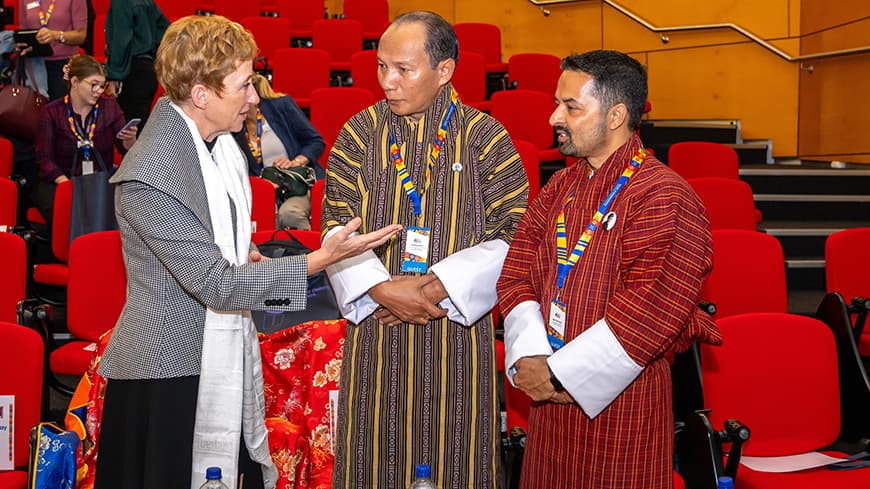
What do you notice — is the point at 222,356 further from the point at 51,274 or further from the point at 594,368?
the point at 51,274

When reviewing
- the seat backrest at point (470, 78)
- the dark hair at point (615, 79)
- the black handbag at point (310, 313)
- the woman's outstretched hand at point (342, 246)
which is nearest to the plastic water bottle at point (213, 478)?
the woman's outstretched hand at point (342, 246)

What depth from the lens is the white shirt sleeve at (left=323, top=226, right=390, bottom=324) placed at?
2.41 m

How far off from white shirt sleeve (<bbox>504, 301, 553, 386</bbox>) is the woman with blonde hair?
0.38 meters

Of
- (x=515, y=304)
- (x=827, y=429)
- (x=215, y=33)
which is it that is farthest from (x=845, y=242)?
(x=215, y=33)

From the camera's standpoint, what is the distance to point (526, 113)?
6.39 metres

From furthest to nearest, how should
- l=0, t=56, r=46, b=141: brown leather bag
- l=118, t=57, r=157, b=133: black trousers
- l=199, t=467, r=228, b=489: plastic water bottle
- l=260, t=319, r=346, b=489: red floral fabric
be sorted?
l=118, t=57, r=157, b=133: black trousers < l=0, t=56, r=46, b=141: brown leather bag < l=260, t=319, r=346, b=489: red floral fabric < l=199, t=467, r=228, b=489: plastic water bottle

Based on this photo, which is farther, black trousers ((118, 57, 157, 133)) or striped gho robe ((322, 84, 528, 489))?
black trousers ((118, 57, 157, 133))

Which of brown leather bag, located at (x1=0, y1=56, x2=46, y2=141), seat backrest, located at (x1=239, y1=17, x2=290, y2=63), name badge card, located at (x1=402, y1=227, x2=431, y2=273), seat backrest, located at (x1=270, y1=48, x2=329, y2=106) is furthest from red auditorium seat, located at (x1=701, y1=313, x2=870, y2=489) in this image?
seat backrest, located at (x1=239, y1=17, x2=290, y2=63)

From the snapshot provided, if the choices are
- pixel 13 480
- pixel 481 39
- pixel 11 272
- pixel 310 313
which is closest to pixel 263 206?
pixel 11 272

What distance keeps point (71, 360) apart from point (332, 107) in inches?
115

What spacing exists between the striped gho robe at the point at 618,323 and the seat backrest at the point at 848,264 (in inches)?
85.5

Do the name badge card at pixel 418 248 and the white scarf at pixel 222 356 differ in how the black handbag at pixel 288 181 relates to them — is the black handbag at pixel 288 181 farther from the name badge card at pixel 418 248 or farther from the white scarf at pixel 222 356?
the white scarf at pixel 222 356

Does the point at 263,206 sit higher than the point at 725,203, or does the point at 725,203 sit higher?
the point at 263,206

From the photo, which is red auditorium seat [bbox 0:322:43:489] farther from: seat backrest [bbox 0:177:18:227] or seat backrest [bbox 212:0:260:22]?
seat backrest [bbox 212:0:260:22]
